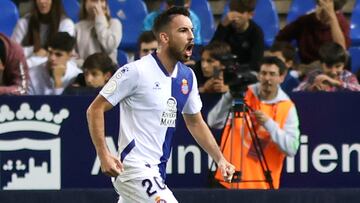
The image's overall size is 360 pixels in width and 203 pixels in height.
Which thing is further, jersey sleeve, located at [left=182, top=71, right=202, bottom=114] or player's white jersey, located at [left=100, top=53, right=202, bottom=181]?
jersey sleeve, located at [left=182, top=71, right=202, bottom=114]

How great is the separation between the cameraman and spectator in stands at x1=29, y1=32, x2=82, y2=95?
1.52m

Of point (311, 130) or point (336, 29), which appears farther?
point (336, 29)

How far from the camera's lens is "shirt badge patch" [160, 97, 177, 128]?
6.93m

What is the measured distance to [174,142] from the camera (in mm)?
9820

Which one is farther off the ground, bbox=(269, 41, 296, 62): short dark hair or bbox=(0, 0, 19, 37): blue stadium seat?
bbox=(0, 0, 19, 37): blue stadium seat

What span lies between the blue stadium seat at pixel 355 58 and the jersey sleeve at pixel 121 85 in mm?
5081

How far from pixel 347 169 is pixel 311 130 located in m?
0.45

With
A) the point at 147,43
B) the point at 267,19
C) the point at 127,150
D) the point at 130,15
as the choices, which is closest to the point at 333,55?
the point at 147,43

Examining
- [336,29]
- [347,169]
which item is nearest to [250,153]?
[347,169]

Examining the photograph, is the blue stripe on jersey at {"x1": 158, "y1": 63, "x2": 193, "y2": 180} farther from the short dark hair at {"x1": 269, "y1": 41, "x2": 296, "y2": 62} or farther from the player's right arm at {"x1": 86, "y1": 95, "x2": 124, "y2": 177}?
the short dark hair at {"x1": 269, "y1": 41, "x2": 296, "y2": 62}

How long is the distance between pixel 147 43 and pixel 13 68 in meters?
1.22

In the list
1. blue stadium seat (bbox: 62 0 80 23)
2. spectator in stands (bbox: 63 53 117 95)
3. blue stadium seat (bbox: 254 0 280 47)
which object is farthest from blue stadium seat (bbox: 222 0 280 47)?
spectator in stands (bbox: 63 53 117 95)

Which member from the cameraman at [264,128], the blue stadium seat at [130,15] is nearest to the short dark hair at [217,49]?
the cameraman at [264,128]

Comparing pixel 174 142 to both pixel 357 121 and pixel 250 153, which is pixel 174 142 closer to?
pixel 250 153
